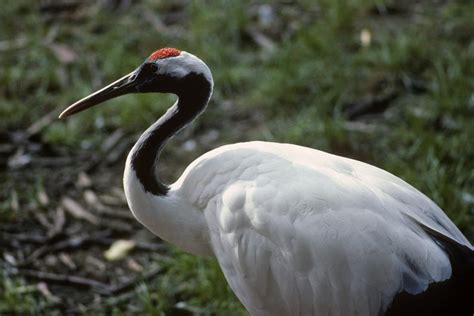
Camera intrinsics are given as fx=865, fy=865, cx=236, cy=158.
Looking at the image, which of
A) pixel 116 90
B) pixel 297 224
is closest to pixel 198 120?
pixel 116 90

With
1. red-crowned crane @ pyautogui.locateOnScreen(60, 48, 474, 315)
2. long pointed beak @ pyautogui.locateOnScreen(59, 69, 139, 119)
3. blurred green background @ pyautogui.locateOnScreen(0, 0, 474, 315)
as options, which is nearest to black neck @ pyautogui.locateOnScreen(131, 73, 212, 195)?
red-crowned crane @ pyautogui.locateOnScreen(60, 48, 474, 315)

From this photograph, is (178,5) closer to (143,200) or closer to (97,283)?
(97,283)

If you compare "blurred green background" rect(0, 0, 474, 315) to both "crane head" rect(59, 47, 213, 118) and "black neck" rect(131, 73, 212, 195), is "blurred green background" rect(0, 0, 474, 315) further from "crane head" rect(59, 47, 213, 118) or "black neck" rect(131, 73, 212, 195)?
"crane head" rect(59, 47, 213, 118)

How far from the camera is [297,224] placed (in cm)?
322

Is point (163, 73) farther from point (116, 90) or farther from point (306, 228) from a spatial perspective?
point (306, 228)

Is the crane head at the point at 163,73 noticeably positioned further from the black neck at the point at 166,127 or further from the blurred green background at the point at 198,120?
the blurred green background at the point at 198,120

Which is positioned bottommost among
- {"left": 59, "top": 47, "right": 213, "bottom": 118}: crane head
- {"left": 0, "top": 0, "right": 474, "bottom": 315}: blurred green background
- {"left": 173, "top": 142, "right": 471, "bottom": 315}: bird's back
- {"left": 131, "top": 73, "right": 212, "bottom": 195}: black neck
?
{"left": 0, "top": 0, "right": 474, "bottom": 315}: blurred green background

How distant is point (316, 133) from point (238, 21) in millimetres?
1568

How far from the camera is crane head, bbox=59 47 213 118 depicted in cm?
358

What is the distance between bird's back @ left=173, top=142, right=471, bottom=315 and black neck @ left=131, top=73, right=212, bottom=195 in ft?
0.72

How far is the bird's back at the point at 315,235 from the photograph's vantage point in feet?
10.4

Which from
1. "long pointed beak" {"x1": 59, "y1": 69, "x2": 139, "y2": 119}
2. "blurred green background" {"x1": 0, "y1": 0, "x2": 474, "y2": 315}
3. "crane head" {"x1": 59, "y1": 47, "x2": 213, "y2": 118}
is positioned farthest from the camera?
"blurred green background" {"x1": 0, "y1": 0, "x2": 474, "y2": 315}

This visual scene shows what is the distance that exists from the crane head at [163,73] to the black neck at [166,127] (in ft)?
0.05

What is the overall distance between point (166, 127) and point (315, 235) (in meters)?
0.85
